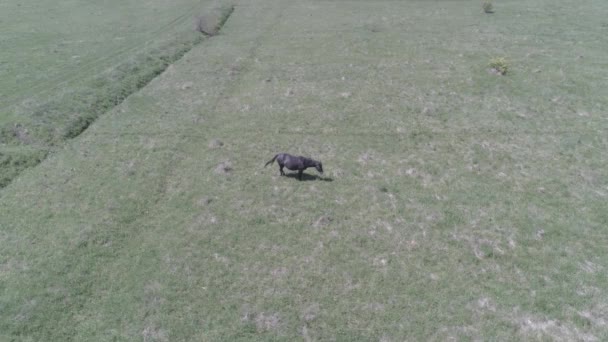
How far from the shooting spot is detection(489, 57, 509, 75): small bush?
27.6 metres

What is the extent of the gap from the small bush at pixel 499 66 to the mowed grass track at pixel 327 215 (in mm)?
719

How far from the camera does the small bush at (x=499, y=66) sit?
90.5 feet

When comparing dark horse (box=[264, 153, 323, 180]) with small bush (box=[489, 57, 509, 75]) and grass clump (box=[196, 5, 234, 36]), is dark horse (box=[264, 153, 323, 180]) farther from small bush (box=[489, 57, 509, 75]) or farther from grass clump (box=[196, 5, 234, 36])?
grass clump (box=[196, 5, 234, 36])

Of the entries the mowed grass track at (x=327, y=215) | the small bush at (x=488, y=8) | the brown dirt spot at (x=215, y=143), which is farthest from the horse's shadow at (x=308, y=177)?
the small bush at (x=488, y=8)

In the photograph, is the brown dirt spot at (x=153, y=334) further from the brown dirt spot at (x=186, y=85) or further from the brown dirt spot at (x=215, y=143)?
the brown dirt spot at (x=186, y=85)

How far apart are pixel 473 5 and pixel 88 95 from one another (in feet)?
162

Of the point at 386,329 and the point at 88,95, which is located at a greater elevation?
the point at 88,95

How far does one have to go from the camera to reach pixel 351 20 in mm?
45906

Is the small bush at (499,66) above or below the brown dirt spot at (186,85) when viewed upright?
above


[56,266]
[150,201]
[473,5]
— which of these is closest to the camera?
[56,266]

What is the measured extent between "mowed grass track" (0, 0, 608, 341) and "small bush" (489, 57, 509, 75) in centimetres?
72

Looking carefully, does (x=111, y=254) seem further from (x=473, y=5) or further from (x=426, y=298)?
(x=473, y=5)

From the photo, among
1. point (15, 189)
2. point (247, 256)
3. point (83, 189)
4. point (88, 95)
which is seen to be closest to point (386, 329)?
point (247, 256)

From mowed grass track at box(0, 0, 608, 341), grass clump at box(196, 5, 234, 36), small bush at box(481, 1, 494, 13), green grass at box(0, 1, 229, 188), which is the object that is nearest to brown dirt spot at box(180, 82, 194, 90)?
mowed grass track at box(0, 0, 608, 341)
